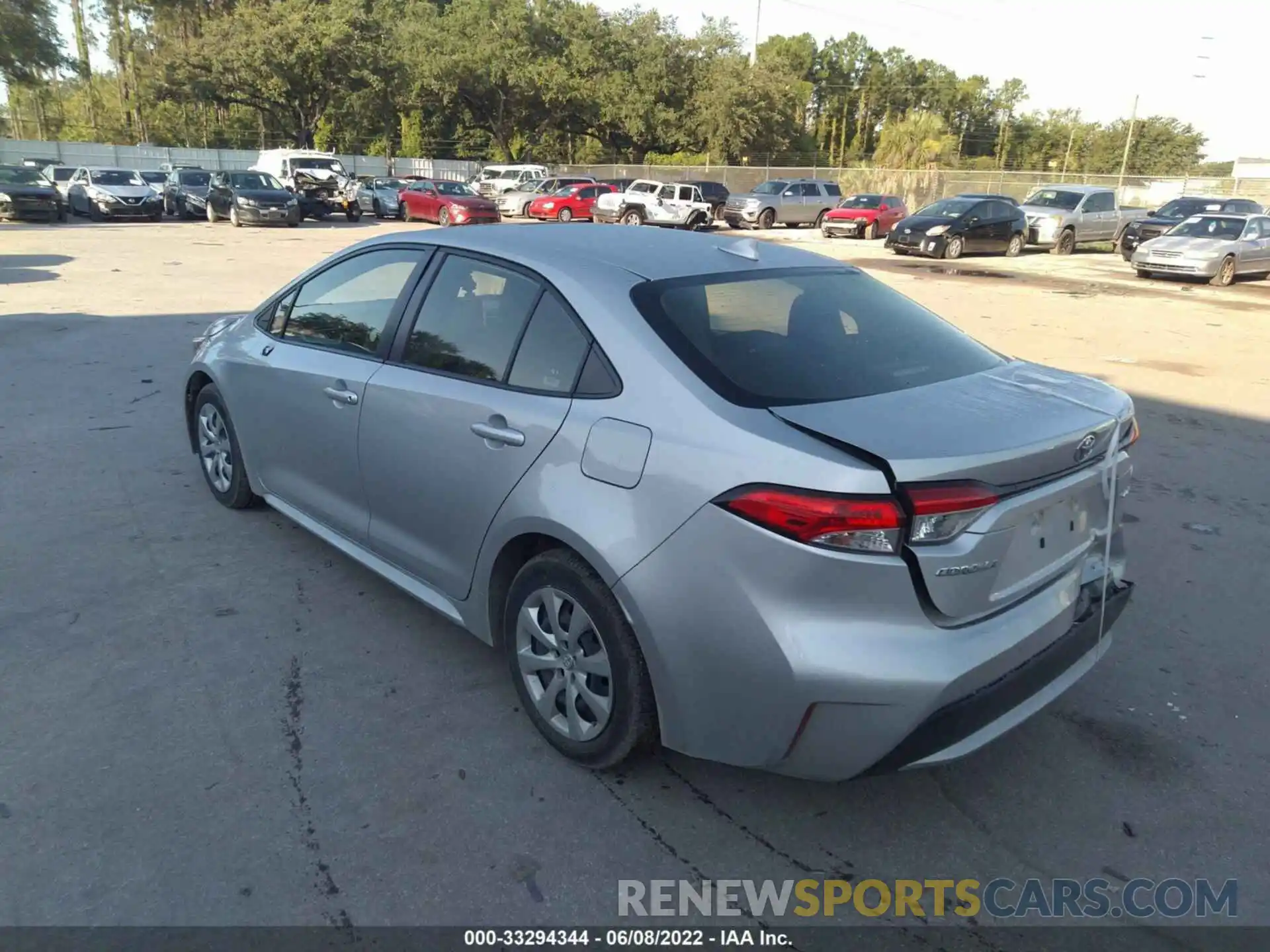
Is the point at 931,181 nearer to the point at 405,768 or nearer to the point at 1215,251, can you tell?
the point at 1215,251

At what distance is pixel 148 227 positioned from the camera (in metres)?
26.9

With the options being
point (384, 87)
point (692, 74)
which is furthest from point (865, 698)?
point (692, 74)

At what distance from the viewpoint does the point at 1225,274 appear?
19.7 meters

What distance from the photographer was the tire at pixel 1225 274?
768 inches

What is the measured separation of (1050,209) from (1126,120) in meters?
78.7

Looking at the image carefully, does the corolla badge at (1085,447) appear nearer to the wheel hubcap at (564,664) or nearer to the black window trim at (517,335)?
the black window trim at (517,335)

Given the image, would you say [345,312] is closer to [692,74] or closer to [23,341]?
[23,341]

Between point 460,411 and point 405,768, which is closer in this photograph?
point 405,768

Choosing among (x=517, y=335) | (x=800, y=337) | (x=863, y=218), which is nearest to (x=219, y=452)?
(x=517, y=335)

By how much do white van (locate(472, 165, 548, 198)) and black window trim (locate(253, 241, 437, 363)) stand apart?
1361 inches

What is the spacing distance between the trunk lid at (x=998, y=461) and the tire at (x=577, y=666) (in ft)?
2.61

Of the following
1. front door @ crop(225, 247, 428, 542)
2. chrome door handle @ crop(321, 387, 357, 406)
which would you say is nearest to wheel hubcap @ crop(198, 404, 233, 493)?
front door @ crop(225, 247, 428, 542)

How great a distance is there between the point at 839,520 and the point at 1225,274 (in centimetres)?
2164

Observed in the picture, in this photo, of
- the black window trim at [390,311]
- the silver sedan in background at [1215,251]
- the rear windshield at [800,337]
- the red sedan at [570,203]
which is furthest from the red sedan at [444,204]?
the rear windshield at [800,337]
